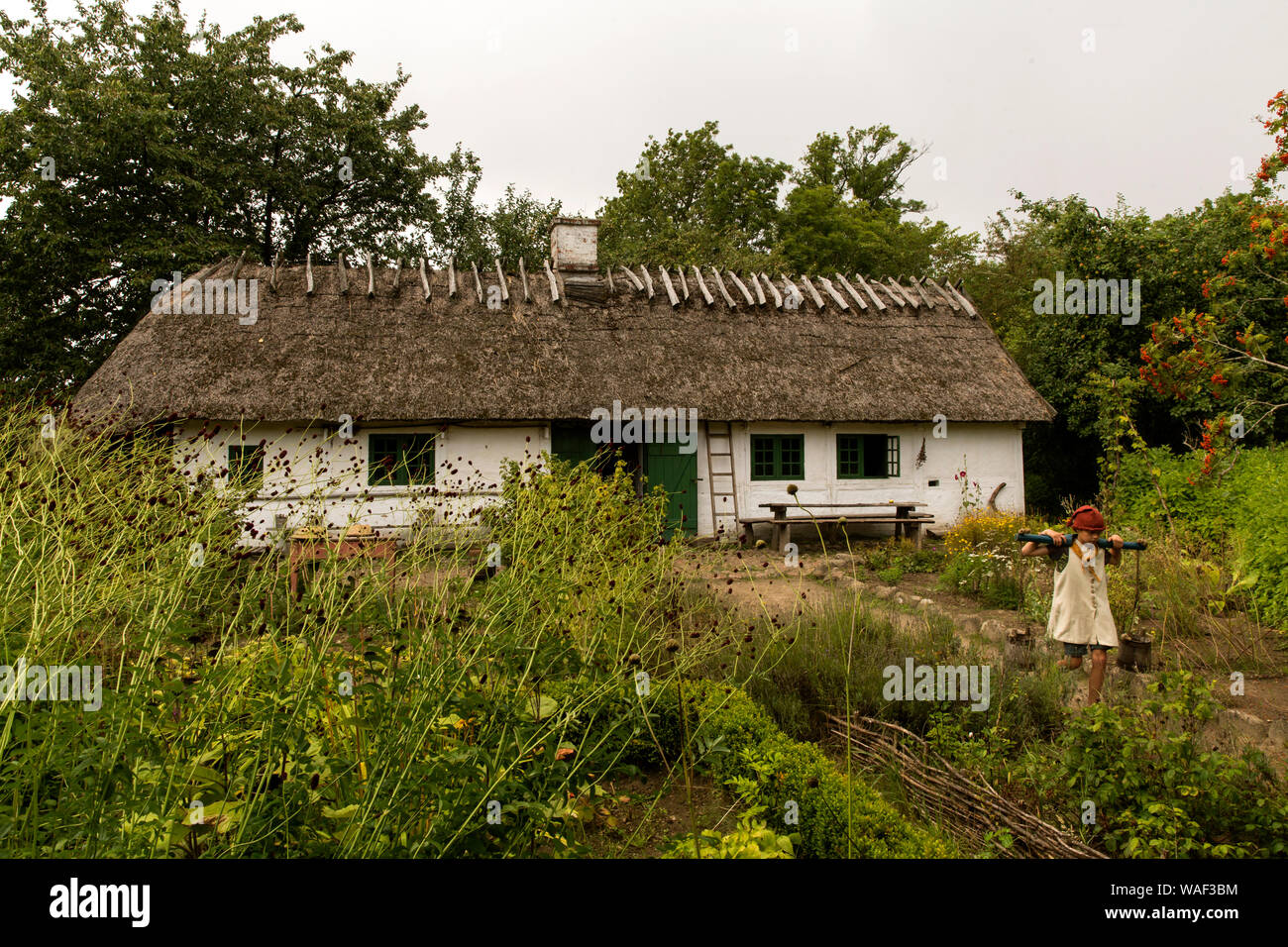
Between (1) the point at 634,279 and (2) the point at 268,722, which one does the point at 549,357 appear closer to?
(1) the point at 634,279

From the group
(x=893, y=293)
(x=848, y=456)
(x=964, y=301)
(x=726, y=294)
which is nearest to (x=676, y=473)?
(x=848, y=456)

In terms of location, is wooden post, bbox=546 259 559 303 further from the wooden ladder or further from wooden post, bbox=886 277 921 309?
wooden post, bbox=886 277 921 309

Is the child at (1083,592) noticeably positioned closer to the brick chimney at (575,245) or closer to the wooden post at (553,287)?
the wooden post at (553,287)

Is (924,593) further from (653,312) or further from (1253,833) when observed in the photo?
(653,312)

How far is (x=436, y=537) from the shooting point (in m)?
3.55

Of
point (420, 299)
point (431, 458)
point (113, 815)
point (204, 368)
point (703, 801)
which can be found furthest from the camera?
point (420, 299)

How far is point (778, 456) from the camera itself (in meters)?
14.0

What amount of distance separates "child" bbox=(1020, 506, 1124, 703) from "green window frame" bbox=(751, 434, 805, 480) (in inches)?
332

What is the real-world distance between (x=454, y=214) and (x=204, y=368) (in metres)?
12.4

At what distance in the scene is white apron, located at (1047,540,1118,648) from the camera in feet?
17.3

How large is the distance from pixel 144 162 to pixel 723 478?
14935 millimetres

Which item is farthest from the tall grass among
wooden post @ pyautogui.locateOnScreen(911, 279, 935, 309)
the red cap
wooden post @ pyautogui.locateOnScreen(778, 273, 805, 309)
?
wooden post @ pyautogui.locateOnScreen(911, 279, 935, 309)
